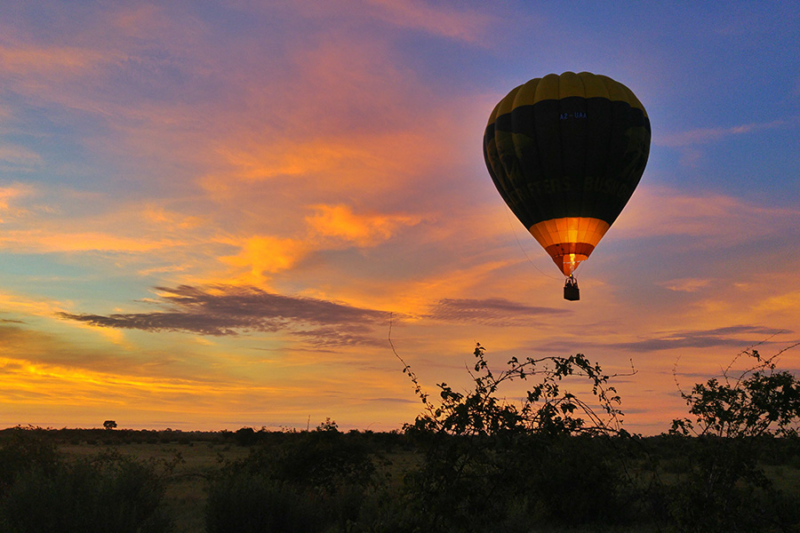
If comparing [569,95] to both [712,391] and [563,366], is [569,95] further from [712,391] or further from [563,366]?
[563,366]

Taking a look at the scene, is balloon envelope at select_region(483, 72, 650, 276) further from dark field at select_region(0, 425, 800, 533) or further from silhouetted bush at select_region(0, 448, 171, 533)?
silhouetted bush at select_region(0, 448, 171, 533)

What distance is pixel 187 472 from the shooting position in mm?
35094

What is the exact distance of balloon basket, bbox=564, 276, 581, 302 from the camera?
26.2 meters

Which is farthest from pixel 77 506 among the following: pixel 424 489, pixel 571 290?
pixel 571 290

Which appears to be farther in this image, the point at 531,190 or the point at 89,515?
the point at 531,190

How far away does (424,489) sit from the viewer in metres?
6.62

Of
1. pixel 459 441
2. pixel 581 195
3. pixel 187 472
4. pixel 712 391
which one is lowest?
pixel 187 472

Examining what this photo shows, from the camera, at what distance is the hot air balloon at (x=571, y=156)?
25375 millimetres

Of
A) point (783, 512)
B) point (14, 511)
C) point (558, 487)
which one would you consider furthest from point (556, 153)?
point (14, 511)

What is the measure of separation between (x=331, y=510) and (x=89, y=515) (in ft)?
26.0

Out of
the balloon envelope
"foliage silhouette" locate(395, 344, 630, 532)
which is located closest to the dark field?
"foliage silhouette" locate(395, 344, 630, 532)

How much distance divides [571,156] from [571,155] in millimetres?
43

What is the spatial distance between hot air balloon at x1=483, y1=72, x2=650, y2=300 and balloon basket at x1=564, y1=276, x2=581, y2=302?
1.7 inches

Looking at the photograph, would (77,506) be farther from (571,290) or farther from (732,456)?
(571,290)
